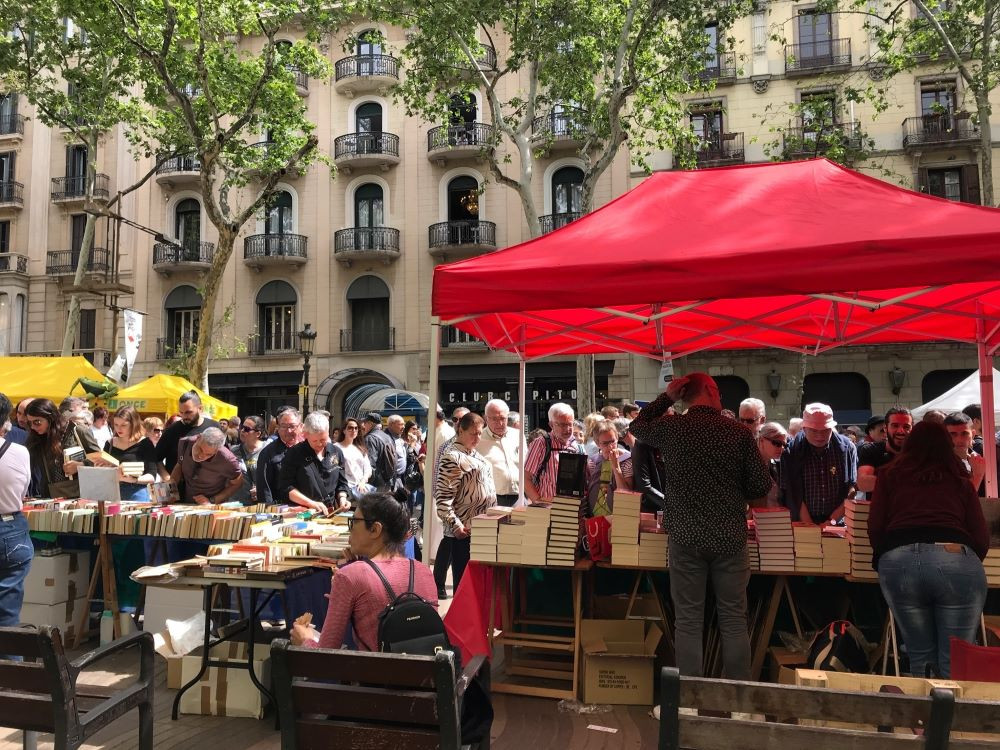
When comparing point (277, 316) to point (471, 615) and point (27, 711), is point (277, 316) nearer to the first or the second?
point (471, 615)

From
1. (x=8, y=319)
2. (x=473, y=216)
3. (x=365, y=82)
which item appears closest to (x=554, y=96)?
(x=473, y=216)

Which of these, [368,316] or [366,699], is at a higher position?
[368,316]

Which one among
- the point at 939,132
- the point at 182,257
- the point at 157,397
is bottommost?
the point at 157,397

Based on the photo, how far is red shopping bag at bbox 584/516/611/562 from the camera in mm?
4945

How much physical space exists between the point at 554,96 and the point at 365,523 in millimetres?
14225

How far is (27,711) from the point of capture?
9.55ft

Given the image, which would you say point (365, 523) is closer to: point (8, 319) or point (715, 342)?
point (715, 342)

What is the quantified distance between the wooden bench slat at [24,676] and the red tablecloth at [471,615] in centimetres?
226

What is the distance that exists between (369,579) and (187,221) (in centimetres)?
2640

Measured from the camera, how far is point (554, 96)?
625 inches

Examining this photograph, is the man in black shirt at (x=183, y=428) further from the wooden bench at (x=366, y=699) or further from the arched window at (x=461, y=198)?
the arched window at (x=461, y=198)

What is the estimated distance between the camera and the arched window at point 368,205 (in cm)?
2544

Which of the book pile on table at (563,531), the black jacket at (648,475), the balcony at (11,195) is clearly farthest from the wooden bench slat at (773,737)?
the balcony at (11,195)

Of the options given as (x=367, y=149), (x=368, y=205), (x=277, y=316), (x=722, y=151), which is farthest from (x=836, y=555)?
(x=277, y=316)
